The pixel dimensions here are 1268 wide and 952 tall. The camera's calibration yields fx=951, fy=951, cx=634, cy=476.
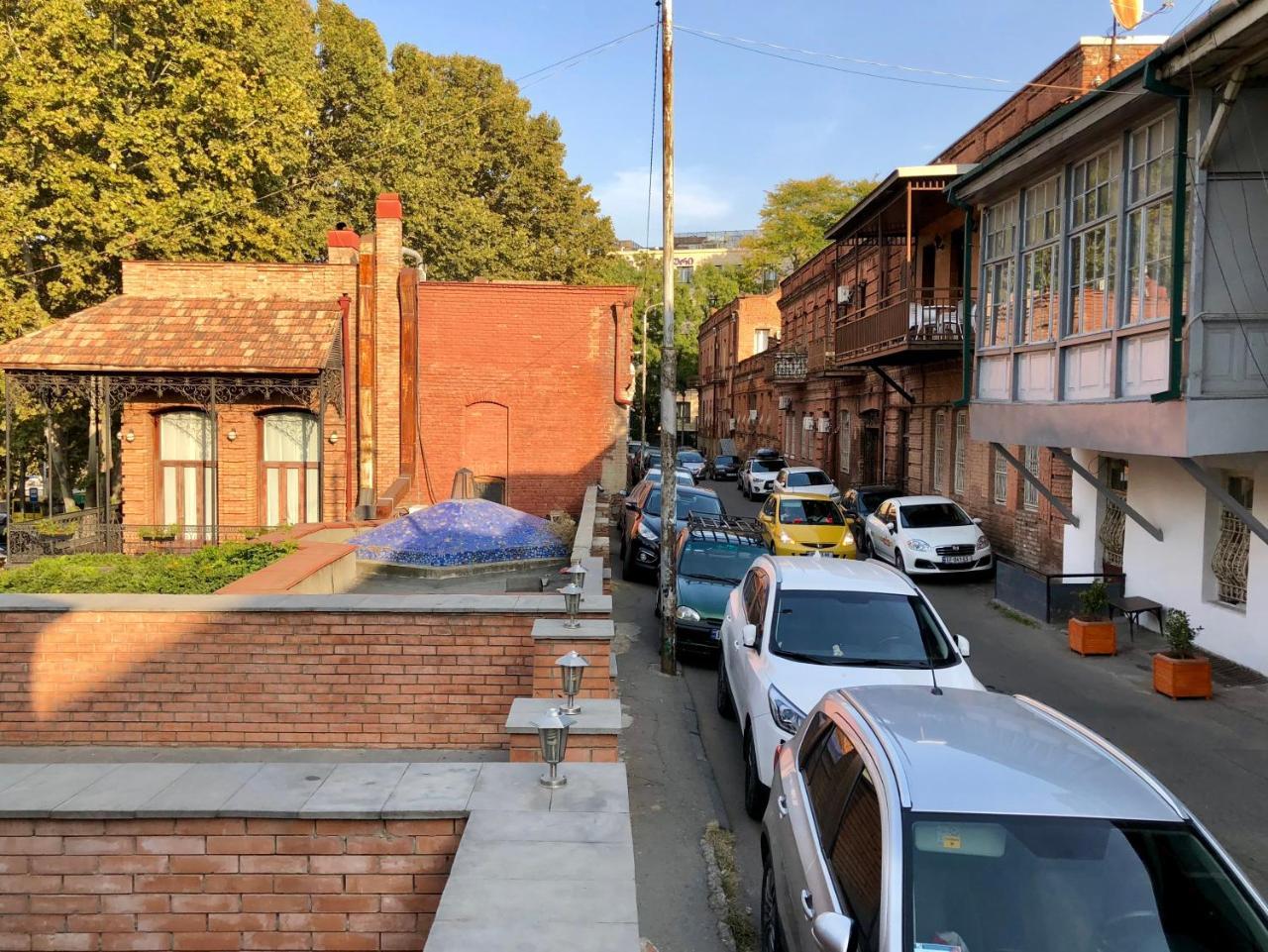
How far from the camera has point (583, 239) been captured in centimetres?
4722

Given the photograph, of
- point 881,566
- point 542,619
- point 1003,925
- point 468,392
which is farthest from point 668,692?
point 468,392

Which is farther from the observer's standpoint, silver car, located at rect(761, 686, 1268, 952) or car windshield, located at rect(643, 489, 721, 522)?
car windshield, located at rect(643, 489, 721, 522)

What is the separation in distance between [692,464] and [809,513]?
71.8 ft

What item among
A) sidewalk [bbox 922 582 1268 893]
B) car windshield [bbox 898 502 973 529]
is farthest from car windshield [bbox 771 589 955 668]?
car windshield [bbox 898 502 973 529]

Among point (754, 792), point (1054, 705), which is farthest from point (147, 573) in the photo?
point (1054, 705)

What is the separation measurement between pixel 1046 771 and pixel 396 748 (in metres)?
5.01

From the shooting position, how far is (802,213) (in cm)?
6131

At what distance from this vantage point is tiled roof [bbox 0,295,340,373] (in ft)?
55.0

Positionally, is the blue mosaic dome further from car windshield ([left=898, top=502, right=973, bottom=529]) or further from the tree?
the tree

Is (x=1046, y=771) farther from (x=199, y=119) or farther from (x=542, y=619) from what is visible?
(x=199, y=119)

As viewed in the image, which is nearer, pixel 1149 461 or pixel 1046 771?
pixel 1046 771

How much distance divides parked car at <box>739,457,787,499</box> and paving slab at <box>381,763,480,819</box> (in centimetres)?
3088

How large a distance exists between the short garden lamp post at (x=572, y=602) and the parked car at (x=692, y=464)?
3117cm

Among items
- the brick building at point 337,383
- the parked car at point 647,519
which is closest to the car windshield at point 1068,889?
the parked car at point 647,519
